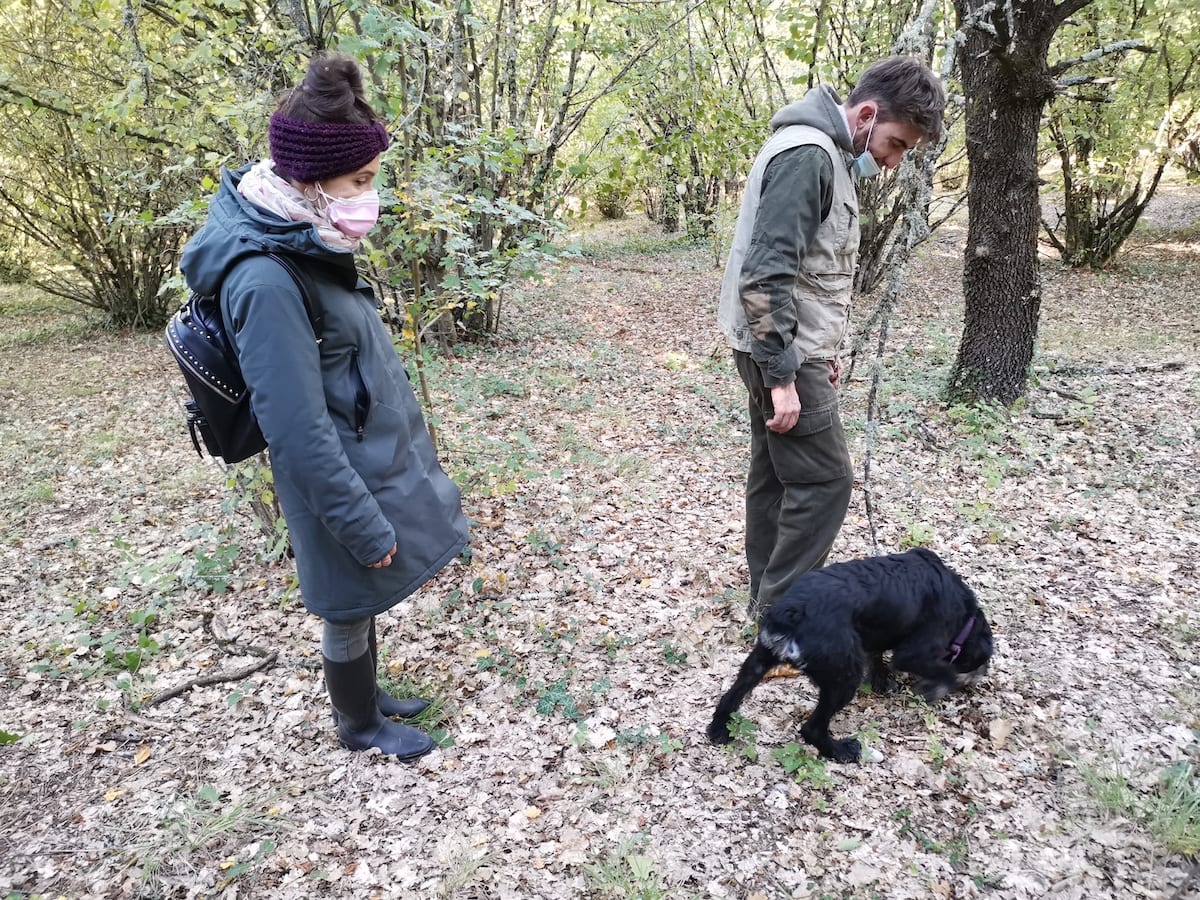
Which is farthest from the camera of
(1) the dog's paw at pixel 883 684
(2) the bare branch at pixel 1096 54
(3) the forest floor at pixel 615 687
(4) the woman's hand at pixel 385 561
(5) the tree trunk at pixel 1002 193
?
(5) the tree trunk at pixel 1002 193

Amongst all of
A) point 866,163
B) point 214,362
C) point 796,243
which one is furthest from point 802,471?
point 214,362

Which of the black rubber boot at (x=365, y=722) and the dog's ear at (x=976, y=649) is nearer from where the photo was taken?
the black rubber boot at (x=365, y=722)

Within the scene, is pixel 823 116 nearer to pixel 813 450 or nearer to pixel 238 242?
pixel 813 450

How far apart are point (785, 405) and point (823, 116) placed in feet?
3.41

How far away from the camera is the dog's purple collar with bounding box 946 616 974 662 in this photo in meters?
2.70

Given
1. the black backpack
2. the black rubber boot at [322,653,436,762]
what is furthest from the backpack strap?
the black rubber boot at [322,653,436,762]

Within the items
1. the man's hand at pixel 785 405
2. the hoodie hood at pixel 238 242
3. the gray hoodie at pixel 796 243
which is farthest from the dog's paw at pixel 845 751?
the hoodie hood at pixel 238 242

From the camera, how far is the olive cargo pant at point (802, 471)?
2697mm

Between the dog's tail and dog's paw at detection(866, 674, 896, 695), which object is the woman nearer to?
the dog's tail

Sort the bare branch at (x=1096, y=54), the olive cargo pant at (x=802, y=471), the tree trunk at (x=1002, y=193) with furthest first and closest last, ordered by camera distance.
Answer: the tree trunk at (x=1002, y=193)
the bare branch at (x=1096, y=54)
the olive cargo pant at (x=802, y=471)

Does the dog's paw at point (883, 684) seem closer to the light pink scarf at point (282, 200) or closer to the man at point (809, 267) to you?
the man at point (809, 267)

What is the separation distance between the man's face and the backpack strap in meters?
2.00

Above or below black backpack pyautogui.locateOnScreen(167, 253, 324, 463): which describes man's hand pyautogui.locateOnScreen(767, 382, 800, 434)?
below

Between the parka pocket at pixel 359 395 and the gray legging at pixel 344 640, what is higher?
the parka pocket at pixel 359 395
